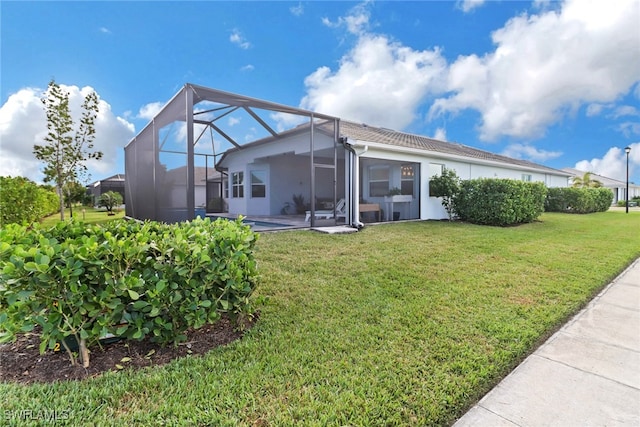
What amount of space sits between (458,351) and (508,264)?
4.00m

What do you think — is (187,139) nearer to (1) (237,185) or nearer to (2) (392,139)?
(2) (392,139)

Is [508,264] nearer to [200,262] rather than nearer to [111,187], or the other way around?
[200,262]

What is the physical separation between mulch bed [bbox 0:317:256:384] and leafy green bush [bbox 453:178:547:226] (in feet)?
37.0

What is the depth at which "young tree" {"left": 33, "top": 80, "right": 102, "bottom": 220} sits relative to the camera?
12.5 m

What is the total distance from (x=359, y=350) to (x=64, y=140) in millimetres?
15590

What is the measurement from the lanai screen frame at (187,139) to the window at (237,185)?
1.71 metres

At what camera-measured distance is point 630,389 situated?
7.90 ft

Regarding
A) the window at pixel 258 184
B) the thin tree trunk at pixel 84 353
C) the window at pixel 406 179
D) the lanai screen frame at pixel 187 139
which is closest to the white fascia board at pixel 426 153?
the window at pixel 406 179

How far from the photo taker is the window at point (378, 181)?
13.5 metres

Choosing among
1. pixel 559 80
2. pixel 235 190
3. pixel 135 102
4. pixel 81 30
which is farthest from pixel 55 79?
pixel 559 80

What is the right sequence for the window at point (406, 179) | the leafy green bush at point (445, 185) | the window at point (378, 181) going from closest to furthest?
1. the leafy green bush at point (445, 185)
2. the window at point (406, 179)
3. the window at point (378, 181)

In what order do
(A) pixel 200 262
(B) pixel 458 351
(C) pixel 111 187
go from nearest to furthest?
(A) pixel 200 262, (B) pixel 458 351, (C) pixel 111 187

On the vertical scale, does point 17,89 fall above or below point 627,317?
above

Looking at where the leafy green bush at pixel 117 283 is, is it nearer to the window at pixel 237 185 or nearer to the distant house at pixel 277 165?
the distant house at pixel 277 165
